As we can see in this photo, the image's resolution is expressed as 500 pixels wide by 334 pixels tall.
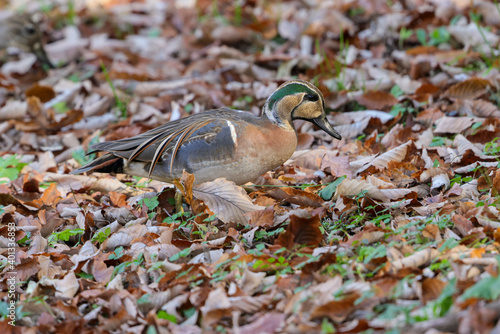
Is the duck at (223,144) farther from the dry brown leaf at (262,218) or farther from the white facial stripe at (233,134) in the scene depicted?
the dry brown leaf at (262,218)

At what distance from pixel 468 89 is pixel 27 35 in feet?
20.5

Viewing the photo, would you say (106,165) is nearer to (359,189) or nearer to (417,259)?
(359,189)

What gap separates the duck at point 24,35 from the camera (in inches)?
331

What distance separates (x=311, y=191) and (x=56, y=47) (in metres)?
6.03

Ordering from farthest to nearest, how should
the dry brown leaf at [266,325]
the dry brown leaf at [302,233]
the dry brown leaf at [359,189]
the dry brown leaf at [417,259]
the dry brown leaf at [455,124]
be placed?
1. the dry brown leaf at [455,124]
2. the dry brown leaf at [359,189]
3. the dry brown leaf at [302,233]
4. the dry brown leaf at [417,259]
5. the dry brown leaf at [266,325]

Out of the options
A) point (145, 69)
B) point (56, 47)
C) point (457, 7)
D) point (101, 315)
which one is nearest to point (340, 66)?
point (457, 7)

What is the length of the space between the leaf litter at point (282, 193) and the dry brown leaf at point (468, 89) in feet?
0.06

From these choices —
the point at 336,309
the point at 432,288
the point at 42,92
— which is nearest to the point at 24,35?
the point at 42,92

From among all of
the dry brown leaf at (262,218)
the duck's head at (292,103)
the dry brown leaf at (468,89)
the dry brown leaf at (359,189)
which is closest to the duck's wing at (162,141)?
the duck's head at (292,103)

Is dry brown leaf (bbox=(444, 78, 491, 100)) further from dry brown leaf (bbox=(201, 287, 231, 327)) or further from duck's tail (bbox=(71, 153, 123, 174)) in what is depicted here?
dry brown leaf (bbox=(201, 287, 231, 327))

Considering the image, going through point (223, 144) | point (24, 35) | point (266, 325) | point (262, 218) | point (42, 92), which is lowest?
point (42, 92)

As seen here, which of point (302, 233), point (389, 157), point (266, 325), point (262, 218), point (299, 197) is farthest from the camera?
point (389, 157)

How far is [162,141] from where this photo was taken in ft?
14.1

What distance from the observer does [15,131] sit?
642 cm
